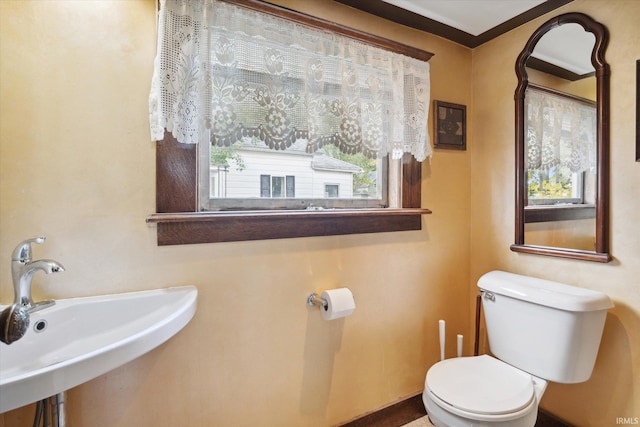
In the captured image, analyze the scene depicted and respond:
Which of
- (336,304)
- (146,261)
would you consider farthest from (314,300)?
(146,261)

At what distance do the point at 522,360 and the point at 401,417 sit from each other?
0.69 meters

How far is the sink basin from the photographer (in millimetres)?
666

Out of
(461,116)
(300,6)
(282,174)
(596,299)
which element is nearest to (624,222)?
(596,299)

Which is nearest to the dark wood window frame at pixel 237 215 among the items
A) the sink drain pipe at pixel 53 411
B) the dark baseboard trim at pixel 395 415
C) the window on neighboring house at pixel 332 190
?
the window on neighboring house at pixel 332 190

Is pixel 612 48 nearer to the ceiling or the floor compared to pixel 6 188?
nearer to the ceiling

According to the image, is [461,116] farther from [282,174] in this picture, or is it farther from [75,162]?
[75,162]

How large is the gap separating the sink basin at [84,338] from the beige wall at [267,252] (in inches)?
3.6

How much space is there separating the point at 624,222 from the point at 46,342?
2240 mm

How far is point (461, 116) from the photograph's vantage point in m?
1.90

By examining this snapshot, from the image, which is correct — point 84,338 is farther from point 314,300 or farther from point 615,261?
point 615,261

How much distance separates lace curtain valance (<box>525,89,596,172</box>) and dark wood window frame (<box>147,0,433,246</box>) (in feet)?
2.27

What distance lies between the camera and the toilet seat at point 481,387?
1.13 m

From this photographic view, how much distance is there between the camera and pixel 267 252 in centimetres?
136

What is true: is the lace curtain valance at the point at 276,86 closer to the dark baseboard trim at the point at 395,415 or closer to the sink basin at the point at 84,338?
the sink basin at the point at 84,338
